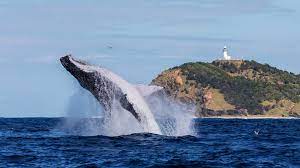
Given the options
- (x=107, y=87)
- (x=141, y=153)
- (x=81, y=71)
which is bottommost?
(x=141, y=153)

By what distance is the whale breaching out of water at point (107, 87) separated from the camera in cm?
3556

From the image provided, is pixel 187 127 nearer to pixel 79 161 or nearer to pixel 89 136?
pixel 89 136

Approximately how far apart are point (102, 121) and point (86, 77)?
413 centimetres

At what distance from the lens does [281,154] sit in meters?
32.6

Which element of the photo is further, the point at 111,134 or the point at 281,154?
the point at 111,134

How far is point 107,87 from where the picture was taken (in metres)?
36.0

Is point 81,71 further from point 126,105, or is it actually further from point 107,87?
point 126,105

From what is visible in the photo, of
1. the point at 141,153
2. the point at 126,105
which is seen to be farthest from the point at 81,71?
the point at 141,153

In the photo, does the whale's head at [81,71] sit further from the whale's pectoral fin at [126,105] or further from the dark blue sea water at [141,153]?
the dark blue sea water at [141,153]

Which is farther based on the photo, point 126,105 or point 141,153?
point 126,105

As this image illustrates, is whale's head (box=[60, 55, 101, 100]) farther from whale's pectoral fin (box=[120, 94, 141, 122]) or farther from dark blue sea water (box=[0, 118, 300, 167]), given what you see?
dark blue sea water (box=[0, 118, 300, 167])

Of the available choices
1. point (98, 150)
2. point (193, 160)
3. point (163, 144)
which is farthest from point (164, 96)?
point (193, 160)

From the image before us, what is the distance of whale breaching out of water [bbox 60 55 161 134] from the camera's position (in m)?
35.6

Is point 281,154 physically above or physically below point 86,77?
below
